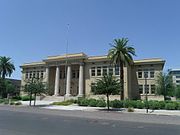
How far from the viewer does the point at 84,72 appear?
2231 inches

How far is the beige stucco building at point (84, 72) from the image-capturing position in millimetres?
50938

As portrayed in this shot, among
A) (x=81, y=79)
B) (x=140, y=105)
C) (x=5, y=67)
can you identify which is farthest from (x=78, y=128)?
(x=5, y=67)

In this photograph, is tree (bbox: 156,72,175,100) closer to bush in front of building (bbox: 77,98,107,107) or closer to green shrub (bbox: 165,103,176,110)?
green shrub (bbox: 165,103,176,110)

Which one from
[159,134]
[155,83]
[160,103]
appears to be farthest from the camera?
[155,83]

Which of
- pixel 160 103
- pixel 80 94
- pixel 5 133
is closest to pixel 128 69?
pixel 80 94

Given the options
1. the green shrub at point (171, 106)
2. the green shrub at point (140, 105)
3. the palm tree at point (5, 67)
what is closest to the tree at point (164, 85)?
the green shrub at point (171, 106)

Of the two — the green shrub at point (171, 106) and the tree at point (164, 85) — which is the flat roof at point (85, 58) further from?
the green shrub at point (171, 106)

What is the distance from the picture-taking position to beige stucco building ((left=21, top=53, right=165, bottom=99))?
50.9 metres

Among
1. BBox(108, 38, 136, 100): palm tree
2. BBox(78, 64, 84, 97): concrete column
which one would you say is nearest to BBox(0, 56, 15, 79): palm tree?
BBox(78, 64, 84, 97): concrete column

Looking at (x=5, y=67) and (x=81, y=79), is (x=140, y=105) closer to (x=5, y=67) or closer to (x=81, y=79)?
(x=81, y=79)

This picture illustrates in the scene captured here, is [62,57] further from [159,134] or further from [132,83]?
[159,134]

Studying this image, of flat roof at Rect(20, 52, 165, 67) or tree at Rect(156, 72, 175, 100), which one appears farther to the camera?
flat roof at Rect(20, 52, 165, 67)

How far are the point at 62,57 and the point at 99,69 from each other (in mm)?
10946

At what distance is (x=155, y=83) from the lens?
49.9m
